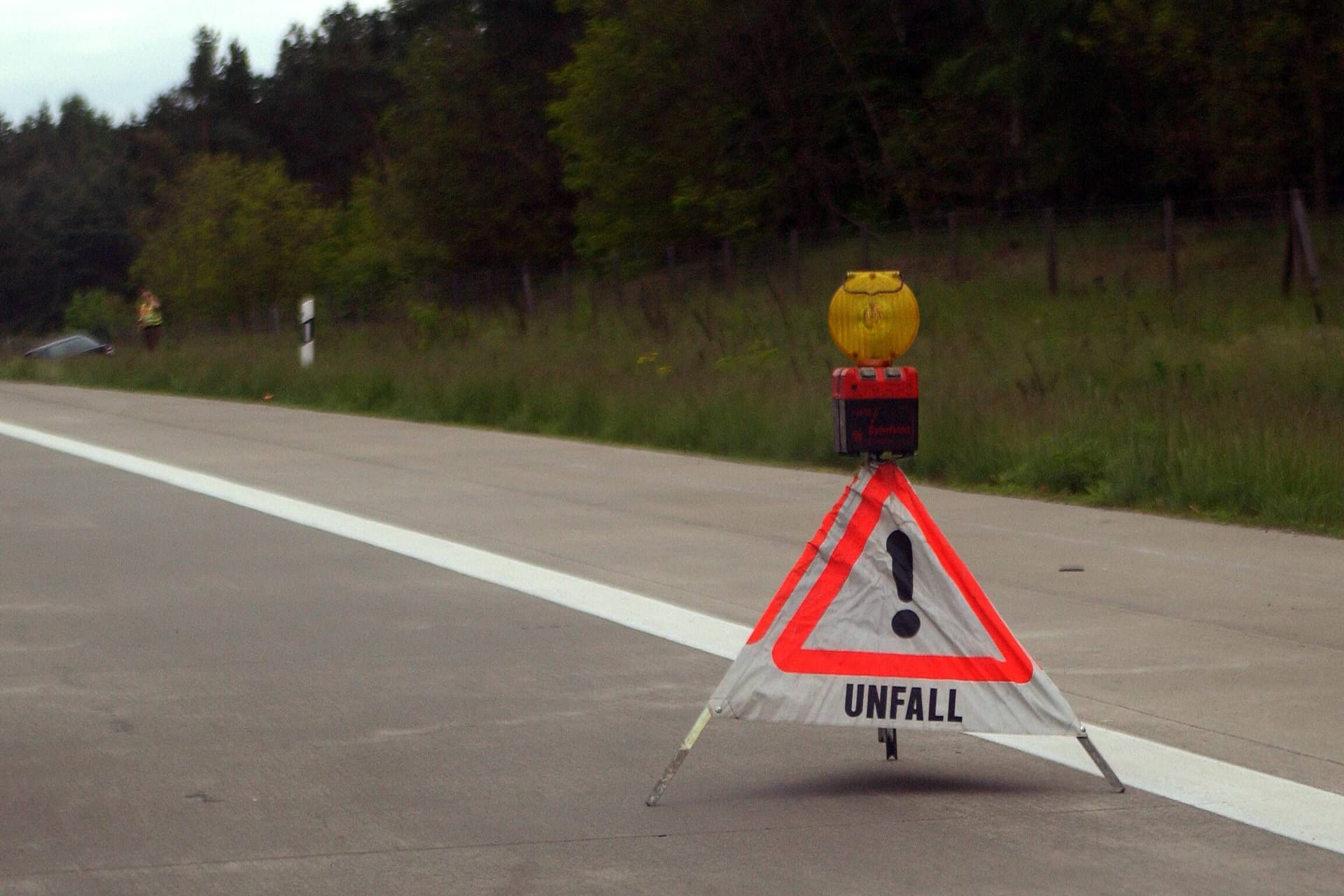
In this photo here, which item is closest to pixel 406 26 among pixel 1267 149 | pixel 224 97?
pixel 224 97

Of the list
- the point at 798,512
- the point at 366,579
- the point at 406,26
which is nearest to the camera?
the point at 366,579

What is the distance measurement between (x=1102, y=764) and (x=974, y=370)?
12578 mm

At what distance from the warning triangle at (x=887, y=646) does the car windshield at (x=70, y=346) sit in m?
55.9

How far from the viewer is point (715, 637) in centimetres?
794

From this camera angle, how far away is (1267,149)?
32656mm

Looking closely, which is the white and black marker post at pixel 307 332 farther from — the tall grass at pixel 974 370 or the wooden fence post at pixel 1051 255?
the wooden fence post at pixel 1051 255

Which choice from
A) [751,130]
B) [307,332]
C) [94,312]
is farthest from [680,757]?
[94,312]

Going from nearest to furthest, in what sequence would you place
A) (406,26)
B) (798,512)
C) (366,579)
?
1. (366,579)
2. (798,512)
3. (406,26)

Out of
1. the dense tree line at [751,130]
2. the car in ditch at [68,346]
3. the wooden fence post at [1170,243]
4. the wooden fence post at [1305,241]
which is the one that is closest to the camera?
the wooden fence post at [1305,241]

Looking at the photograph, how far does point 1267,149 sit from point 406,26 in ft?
169

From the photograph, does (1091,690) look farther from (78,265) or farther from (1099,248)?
(78,265)

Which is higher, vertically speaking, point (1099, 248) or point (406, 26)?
point (406, 26)

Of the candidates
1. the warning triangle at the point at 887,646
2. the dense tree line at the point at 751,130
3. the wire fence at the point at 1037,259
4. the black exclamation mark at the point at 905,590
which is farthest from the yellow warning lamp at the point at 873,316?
the dense tree line at the point at 751,130

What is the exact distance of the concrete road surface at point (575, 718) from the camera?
4.84m
